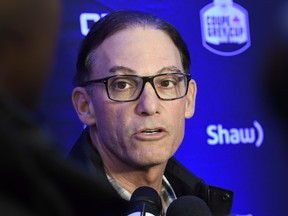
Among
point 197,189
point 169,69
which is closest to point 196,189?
point 197,189

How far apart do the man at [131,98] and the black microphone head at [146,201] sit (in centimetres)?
29

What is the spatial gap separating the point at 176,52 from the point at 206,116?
34cm

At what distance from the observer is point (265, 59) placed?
1.31 meters

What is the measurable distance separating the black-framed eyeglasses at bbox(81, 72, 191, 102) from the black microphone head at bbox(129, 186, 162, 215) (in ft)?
1.07

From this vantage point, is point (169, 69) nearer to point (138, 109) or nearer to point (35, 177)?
point (138, 109)

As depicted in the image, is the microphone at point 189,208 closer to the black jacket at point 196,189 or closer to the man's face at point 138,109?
the man's face at point 138,109

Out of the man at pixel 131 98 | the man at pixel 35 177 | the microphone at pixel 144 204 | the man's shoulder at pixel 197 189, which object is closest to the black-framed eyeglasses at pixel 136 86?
the man at pixel 131 98

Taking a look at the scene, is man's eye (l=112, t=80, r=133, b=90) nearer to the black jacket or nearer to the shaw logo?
the black jacket

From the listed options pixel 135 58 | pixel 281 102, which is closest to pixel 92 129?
pixel 135 58

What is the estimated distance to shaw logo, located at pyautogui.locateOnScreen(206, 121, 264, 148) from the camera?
49.2 inches

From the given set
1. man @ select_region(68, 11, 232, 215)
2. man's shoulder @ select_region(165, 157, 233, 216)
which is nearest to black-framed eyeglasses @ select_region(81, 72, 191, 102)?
man @ select_region(68, 11, 232, 215)

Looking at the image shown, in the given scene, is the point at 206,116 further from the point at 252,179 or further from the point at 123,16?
the point at 123,16

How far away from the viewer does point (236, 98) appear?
1288 mm

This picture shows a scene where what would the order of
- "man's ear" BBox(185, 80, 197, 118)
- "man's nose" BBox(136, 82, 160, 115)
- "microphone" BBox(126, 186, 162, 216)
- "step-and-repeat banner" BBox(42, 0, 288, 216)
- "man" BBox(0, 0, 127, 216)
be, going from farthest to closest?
"step-and-repeat banner" BBox(42, 0, 288, 216), "man's ear" BBox(185, 80, 197, 118), "man's nose" BBox(136, 82, 160, 115), "microphone" BBox(126, 186, 162, 216), "man" BBox(0, 0, 127, 216)
